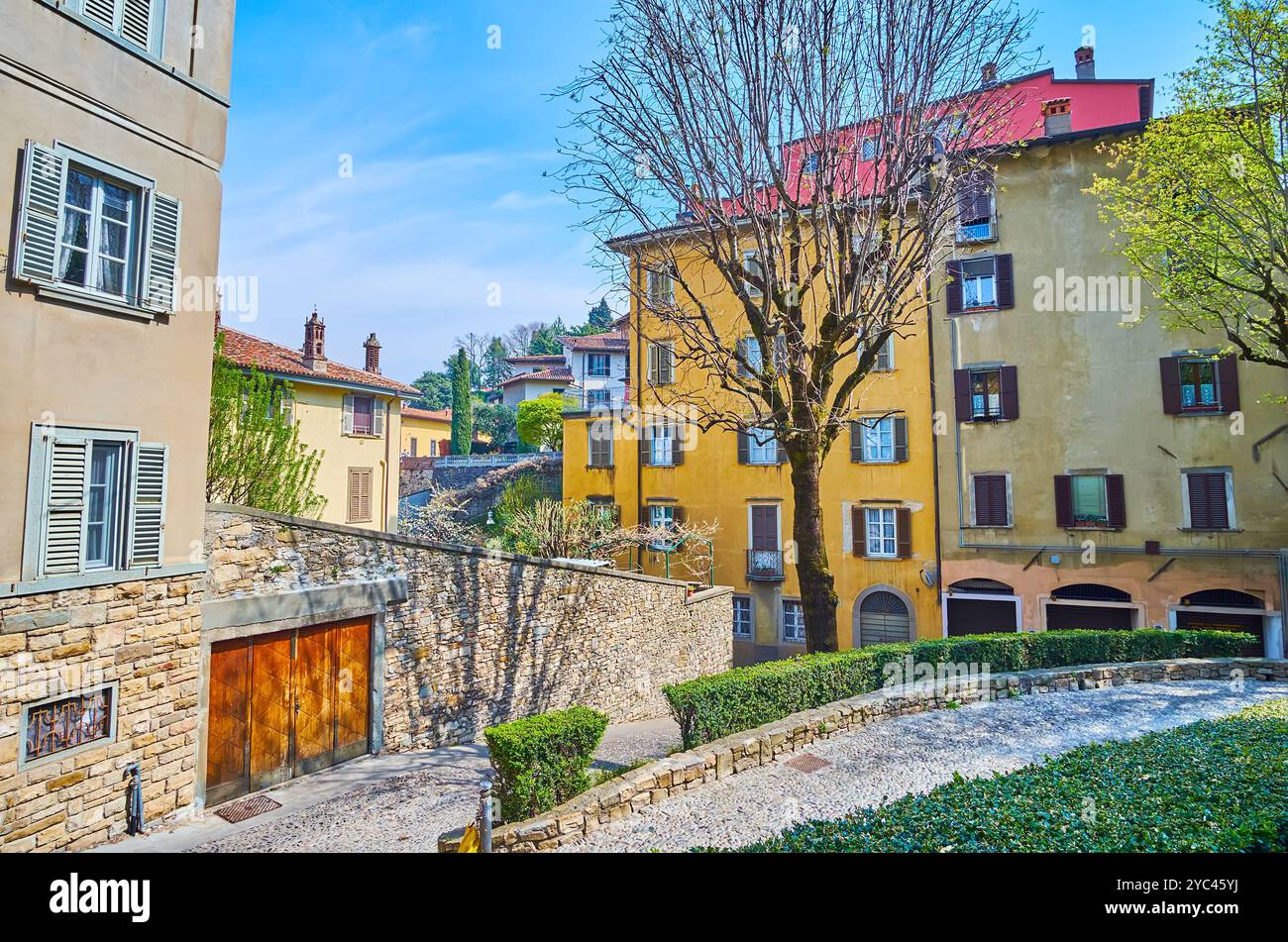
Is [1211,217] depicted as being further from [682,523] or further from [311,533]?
[311,533]

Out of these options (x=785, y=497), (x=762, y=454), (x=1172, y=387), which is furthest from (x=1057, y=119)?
(x=785, y=497)

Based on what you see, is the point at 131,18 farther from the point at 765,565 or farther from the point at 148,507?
the point at 765,565

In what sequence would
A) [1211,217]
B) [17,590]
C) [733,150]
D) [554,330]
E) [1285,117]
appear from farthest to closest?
[554,330], [1211,217], [1285,117], [733,150], [17,590]

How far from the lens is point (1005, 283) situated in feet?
63.2

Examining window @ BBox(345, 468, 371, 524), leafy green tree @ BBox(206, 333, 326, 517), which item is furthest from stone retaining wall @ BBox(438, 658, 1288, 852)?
window @ BBox(345, 468, 371, 524)

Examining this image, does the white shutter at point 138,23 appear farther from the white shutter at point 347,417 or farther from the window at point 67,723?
the white shutter at point 347,417

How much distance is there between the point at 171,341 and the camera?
26.6 feet

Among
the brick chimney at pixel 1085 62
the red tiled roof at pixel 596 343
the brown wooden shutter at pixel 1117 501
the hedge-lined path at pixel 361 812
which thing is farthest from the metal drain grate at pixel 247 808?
the red tiled roof at pixel 596 343

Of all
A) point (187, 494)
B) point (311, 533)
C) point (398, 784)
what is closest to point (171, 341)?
point (187, 494)

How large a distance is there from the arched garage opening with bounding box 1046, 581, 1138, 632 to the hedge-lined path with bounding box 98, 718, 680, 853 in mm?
14508

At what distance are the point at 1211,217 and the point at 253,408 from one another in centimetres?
2027

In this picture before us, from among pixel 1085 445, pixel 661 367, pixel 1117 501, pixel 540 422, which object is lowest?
pixel 1117 501

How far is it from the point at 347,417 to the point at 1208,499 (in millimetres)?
25380

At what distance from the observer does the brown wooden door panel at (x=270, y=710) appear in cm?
871
